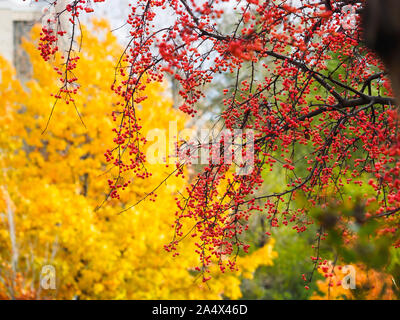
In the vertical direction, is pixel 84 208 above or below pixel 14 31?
below

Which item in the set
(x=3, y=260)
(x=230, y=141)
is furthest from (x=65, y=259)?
(x=230, y=141)

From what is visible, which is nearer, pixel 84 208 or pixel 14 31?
pixel 84 208

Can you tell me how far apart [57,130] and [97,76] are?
58.0 inches

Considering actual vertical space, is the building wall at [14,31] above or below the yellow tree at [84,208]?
above

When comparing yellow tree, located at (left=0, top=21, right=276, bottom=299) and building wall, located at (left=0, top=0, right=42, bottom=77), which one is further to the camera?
building wall, located at (left=0, top=0, right=42, bottom=77)

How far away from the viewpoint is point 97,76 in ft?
35.7

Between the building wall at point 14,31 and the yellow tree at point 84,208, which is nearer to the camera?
the yellow tree at point 84,208

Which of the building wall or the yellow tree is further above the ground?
the building wall

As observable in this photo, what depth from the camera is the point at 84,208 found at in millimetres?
9938

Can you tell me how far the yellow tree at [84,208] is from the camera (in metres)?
10.1

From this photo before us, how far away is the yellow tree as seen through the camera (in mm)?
10094

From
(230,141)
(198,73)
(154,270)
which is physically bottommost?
(154,270)
